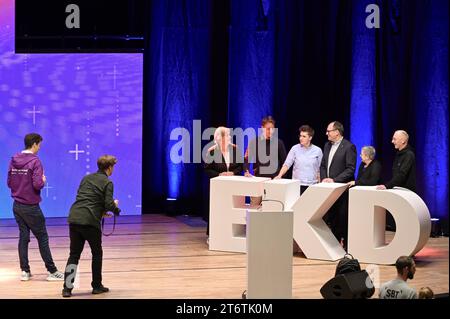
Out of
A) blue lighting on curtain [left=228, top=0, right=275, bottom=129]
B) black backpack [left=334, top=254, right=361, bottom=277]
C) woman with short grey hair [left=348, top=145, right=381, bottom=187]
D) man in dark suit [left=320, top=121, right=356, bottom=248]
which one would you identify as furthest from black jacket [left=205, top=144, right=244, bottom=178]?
black backpack [left=334, top=254, right=361, bottom=277]

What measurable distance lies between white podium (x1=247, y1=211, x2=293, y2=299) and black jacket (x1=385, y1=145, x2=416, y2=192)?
2482 mm

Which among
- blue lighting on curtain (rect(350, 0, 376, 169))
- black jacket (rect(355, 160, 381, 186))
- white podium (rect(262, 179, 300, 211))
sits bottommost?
white podium (rect(262, 179, 300, 211))

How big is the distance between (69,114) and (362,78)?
3.94 metres

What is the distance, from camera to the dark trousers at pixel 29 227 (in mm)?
7949

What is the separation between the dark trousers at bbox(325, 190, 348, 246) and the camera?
31.7ft

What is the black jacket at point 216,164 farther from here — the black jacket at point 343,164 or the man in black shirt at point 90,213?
the man in black shirt at point 90,213

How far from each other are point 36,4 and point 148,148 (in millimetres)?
2491

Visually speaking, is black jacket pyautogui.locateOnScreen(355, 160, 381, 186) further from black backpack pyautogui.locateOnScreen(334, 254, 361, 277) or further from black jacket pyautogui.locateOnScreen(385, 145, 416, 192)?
black backpack pyautogui.locateOnScreen(334, 254, 361, 277)

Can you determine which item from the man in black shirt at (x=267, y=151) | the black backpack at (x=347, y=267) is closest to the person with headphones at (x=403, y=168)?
the man in black shirt at (x=267, y=151)

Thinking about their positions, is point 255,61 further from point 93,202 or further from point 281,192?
point 93,202

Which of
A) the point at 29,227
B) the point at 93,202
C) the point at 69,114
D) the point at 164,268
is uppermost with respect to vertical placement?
the point at 69,114

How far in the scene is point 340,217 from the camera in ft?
31.9

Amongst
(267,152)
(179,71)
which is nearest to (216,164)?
(267,152)
